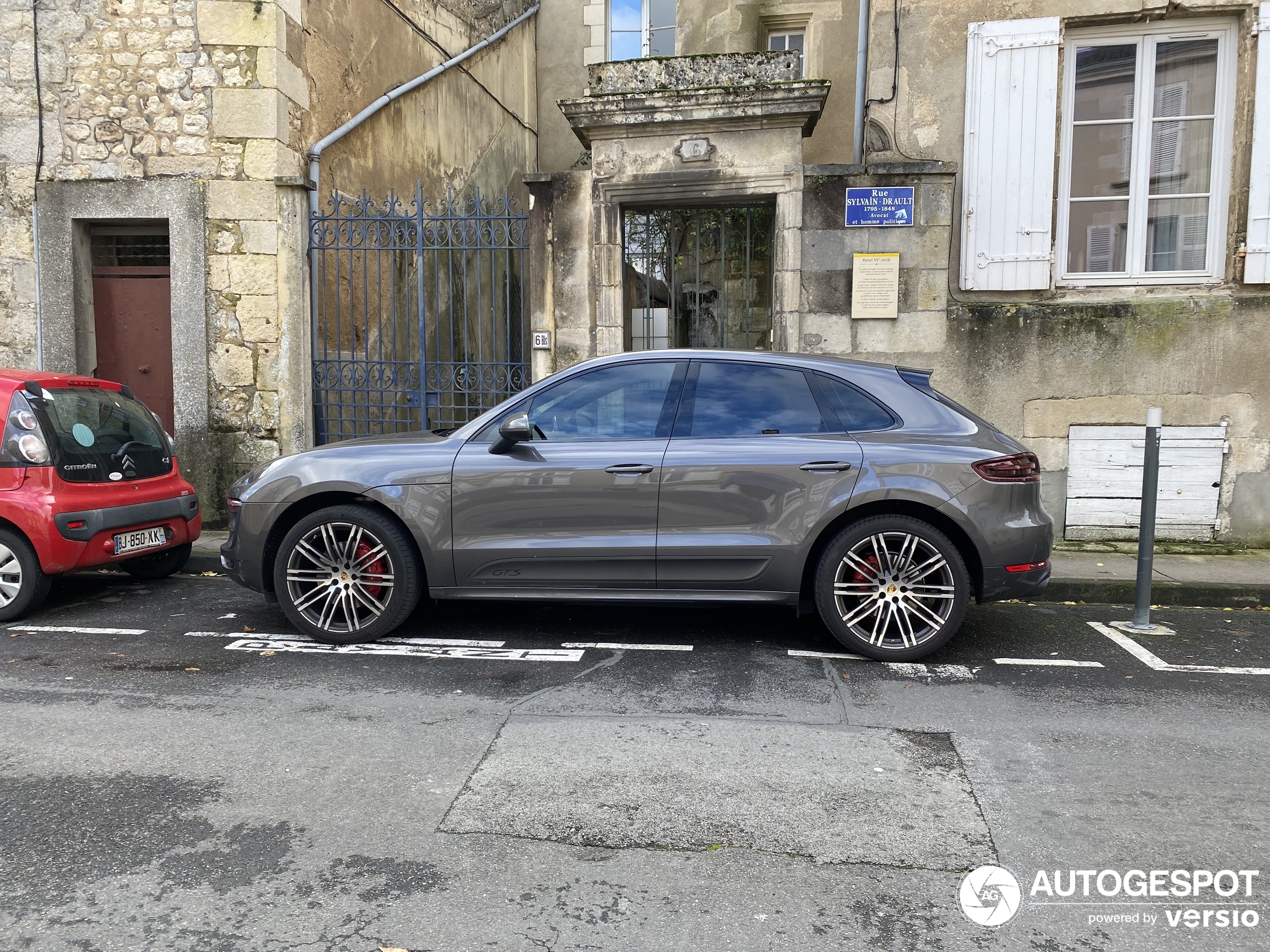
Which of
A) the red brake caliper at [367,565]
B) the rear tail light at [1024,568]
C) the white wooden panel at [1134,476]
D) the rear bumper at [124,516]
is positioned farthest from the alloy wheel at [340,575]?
the white wooden panel at [1134,476]

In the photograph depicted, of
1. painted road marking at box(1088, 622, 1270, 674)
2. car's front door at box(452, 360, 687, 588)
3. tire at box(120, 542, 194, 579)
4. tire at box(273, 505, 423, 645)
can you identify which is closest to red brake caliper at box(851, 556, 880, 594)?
car's front door at box(452, 360, 687, 588)

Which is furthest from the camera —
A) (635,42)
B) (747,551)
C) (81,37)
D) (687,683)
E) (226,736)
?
(635,42)

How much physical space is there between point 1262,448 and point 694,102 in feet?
18.6

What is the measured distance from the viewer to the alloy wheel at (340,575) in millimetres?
5273

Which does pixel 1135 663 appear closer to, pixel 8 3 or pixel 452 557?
pixel 452 557

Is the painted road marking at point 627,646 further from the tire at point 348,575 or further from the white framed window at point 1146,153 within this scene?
the white framed window at point 1146,153

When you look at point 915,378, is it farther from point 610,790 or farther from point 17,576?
point 17,576

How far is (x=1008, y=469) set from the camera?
4.92 m

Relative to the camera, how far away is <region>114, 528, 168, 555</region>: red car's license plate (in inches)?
242

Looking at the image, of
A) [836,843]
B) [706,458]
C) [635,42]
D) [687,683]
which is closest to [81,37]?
[635,42]

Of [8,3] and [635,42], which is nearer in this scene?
[8,3]

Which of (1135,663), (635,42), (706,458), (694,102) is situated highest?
(635,42)

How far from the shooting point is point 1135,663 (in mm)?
5047

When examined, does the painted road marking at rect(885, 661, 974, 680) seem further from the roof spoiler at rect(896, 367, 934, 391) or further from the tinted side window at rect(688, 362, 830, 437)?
the roof spoiler at rect(896, 367, 934, 391)
